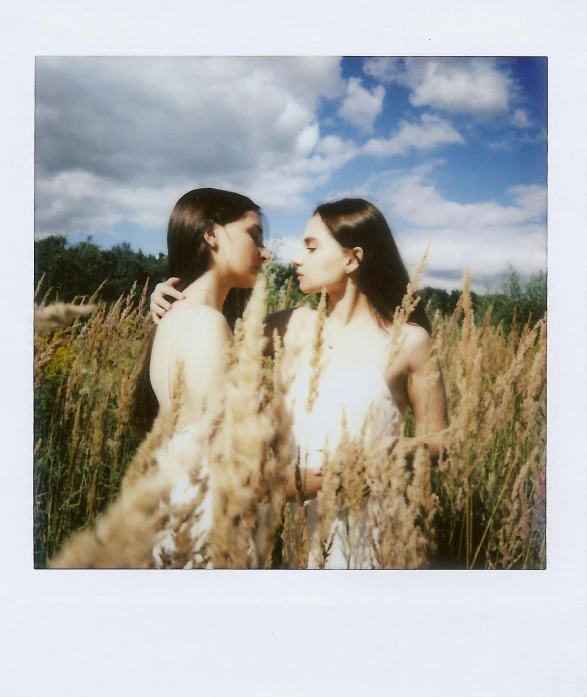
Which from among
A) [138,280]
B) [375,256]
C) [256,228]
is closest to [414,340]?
[375,256]

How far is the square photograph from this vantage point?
2.29m

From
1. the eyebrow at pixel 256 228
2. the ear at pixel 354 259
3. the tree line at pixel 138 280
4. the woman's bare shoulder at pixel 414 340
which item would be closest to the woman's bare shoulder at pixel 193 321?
the tree line at pixel 138 280

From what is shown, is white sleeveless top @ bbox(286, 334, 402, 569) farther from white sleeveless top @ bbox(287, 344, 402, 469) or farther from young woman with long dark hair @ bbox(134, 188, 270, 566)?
young woman with long dark hair @ bbox(134, 188, 270, 566)

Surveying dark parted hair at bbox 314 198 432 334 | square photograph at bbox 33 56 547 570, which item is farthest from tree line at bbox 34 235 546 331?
dark parted hair at bbox 314 198 432 334

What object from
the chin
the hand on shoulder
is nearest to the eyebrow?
the chin

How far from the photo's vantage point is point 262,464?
2266 millimetres

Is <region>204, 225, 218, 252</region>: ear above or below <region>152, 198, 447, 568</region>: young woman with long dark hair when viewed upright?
above

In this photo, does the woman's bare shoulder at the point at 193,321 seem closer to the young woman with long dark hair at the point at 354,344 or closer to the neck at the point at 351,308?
the young woman with long dark hair at the point at 354,344

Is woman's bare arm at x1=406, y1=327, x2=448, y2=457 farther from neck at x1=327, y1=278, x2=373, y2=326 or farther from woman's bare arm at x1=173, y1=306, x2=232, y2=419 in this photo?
woman's bare arm at x1=173, y1=306, x2=232, y2=419

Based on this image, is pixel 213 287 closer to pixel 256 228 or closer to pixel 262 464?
pixel 256 228

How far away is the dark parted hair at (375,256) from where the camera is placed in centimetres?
230

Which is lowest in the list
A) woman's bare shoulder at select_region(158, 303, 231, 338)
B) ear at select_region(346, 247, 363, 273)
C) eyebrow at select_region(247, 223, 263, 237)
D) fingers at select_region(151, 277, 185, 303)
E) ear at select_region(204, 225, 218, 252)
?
woman's bare shoulder at select_region(158, 303, 231, 338)
